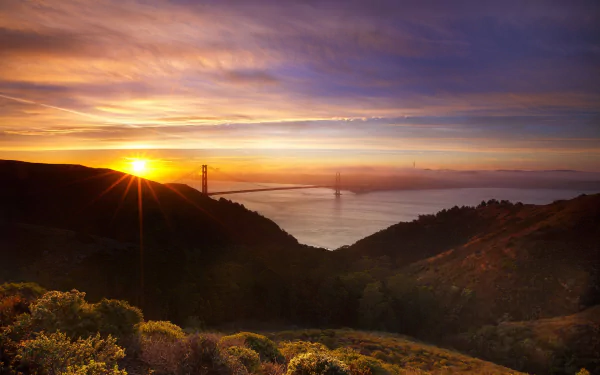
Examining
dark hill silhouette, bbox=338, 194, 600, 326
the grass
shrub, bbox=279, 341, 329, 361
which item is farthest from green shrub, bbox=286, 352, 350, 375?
dark hill silhouette, bbox=338, 194, 600, 326

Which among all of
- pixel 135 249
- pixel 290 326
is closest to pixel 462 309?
pixel 290 326

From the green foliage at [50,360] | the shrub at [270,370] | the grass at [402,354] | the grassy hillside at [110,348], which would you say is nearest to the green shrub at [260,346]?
the grassy hillside at [110,348]

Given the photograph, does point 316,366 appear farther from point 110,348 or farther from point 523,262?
point 523,262

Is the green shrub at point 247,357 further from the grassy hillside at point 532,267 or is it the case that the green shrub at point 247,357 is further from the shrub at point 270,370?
the grassy hillside at point 532,267

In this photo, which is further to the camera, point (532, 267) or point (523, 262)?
point (523, 262)

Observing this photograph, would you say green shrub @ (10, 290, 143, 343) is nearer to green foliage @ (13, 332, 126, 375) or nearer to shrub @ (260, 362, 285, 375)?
green foliage @ (13, 332, 126, 375)

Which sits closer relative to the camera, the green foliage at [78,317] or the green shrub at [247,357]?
the green foliage at [78,317]

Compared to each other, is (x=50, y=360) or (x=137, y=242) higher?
(x=50, y=360)

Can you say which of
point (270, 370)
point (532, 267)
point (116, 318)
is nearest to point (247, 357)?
point (270, 370)
